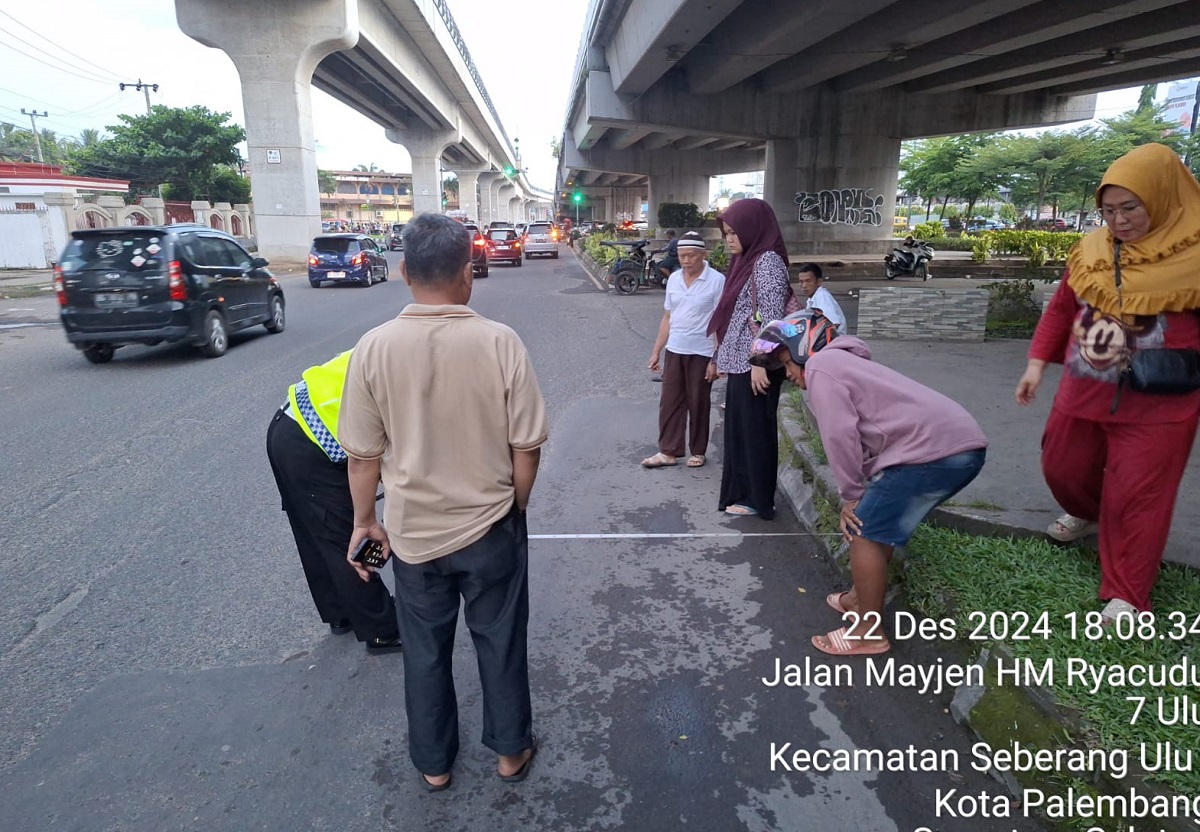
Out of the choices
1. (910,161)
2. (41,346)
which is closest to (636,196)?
(910,161)

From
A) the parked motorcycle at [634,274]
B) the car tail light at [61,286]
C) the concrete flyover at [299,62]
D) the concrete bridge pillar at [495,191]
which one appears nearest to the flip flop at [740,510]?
the car tail light at [61,286]

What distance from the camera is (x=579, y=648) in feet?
11.2

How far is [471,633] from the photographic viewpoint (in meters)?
2.51

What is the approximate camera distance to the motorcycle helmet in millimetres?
3420

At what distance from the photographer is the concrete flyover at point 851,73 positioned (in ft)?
44.1

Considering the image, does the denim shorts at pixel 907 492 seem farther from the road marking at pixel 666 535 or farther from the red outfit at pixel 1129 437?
the road marking at pixel 666 535

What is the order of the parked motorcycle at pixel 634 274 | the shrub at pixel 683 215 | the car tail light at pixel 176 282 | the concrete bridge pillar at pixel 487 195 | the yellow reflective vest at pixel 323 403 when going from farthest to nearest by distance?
the concrete bridge pillar at pixel 487 195, the shrub at pixel 683 215, the parked motorcycle at pixel 634 274, the car tail light at pixel 176 282, the yellow reflective vest at pixel 323 403

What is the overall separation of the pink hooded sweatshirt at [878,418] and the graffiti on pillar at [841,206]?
2284 centimetres

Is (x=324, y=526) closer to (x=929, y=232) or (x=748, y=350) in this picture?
(x=748, y=350)

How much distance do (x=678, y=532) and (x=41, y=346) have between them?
36.9ft

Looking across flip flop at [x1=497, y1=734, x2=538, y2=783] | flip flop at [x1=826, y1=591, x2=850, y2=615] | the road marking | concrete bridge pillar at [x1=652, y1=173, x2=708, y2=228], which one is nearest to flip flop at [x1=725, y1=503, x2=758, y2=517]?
the road marking

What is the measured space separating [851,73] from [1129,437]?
Answer: 20.5 m

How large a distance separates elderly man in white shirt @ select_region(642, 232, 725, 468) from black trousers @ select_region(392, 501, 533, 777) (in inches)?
123

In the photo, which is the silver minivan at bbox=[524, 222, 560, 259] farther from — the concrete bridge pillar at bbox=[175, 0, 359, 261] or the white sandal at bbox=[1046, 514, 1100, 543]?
the white sandal at bbox=[1046, 514, 1100, 543]
